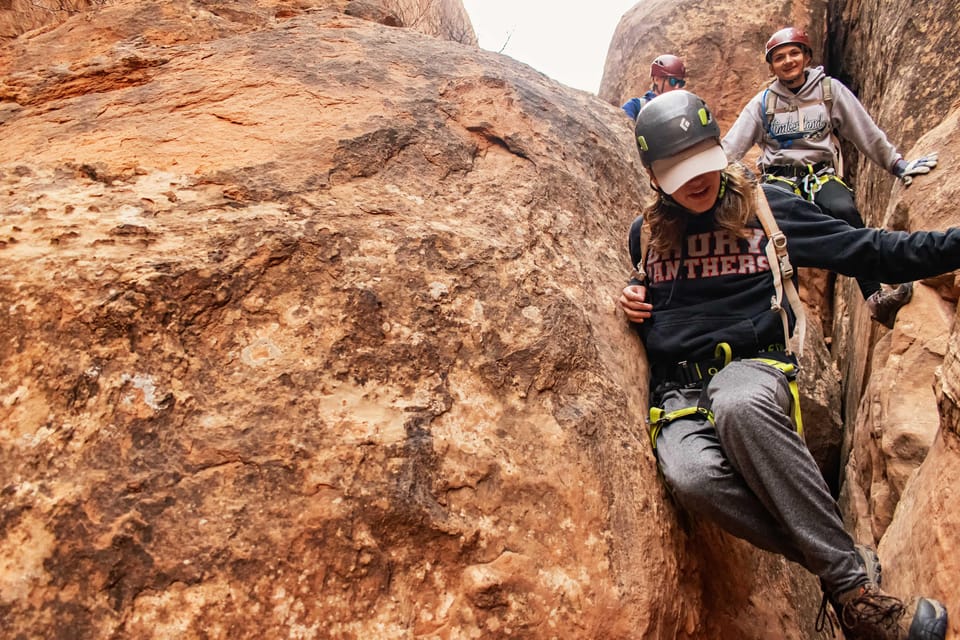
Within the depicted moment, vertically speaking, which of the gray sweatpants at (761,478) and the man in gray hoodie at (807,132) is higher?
the man in gray hoodie at (807,132)

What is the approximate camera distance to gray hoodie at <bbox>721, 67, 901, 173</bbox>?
18.5 feet

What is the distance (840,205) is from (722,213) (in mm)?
2335

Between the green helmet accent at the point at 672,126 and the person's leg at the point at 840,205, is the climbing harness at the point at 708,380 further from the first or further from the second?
the person's leg at the point at 840,205

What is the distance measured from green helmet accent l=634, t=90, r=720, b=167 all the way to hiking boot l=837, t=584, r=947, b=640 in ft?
6.51

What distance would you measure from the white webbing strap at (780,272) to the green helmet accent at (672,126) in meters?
0.38

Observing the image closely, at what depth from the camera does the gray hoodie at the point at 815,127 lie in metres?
5.64

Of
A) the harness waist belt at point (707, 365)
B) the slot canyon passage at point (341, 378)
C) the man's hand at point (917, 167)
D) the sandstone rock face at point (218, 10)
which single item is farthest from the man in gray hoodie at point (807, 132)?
the sandstone rock face at point (218, 10)

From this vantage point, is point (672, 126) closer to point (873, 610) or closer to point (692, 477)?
point (692, 477)

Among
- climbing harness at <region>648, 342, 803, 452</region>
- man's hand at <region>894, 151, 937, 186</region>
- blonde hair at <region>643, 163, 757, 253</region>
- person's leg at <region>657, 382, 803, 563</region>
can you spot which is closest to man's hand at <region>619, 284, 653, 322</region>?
blonde hair at <region>643, 163, 757, 253</region>

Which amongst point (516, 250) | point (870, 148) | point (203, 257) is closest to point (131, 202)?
point (203, 257)

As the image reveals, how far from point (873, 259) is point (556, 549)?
1839 mm

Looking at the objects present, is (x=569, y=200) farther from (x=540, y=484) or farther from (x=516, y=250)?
(x=540, y=484)

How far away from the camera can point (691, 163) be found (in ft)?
11.5

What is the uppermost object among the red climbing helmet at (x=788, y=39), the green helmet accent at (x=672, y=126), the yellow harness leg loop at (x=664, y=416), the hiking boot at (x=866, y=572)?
the red climbing helmet at (x=788, y=39)
